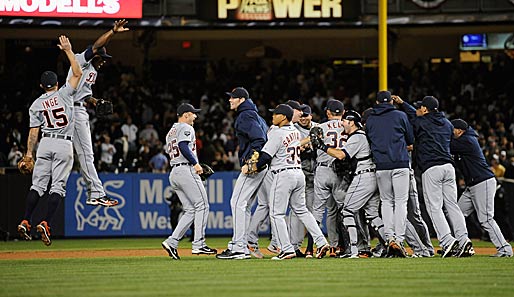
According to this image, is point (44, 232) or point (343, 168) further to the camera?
point (343, 168)

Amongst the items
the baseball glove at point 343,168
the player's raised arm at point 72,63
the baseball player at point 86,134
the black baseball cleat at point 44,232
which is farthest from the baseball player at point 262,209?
the player's raised arm at point 72,63

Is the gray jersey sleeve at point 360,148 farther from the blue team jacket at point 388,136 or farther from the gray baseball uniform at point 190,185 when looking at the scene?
the gray baseball uniform at point 190,185

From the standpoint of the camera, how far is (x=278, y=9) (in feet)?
91.2

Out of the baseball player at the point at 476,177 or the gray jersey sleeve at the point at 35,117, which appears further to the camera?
the baseball player at the point at 476,177

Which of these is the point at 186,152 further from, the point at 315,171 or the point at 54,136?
the point at 315,171

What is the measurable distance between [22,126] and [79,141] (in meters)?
13.6

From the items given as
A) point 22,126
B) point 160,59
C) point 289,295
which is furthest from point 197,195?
point 160,59

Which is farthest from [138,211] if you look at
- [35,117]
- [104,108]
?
[35,117]

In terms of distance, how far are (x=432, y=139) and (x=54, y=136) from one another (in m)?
5.66

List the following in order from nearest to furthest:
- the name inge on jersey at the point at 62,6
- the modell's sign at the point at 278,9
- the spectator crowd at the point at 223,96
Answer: the name inge on jersey at the point at 62,6 → the spectator crowd at the point at 223,96 → the modell's sign at the point at 278,9

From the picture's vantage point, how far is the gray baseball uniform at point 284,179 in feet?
49.8

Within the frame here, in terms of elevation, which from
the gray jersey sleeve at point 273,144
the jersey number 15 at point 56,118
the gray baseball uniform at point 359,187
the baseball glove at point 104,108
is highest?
the baseball glove at point 104,108

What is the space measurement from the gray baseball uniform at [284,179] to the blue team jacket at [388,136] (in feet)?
4.06

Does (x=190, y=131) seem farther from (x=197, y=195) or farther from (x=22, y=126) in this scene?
(x=22, y=126)
